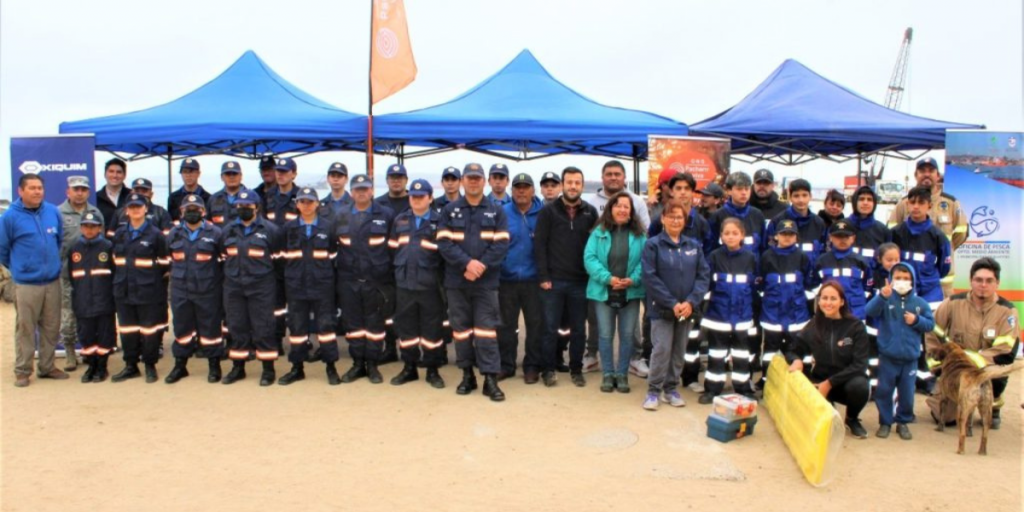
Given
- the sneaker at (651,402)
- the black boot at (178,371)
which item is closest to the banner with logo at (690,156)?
the sneaker at (651,402)

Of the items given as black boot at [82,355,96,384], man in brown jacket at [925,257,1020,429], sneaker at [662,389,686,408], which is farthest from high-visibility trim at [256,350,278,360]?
man in brown jacket at [925,257,1020,429]

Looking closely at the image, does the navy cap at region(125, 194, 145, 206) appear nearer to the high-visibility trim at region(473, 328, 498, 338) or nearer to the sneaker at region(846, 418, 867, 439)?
the high-visibility trim at region(473, 328, 498, 338)

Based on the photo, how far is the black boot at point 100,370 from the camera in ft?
20.2

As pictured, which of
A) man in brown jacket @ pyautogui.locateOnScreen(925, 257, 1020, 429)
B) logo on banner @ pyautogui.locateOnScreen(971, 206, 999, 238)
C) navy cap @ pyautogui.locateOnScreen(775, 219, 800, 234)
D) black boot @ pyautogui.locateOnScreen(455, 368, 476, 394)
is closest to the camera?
man in brown jacket @ pyautogui.locateOnScreen(925, 257, 1020, 429)

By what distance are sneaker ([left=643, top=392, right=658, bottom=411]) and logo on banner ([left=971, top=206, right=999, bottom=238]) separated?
4.70m

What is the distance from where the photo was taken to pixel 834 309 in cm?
472

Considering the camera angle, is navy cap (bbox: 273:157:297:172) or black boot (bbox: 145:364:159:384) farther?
navy cap (bbox: 273:157:297:172)

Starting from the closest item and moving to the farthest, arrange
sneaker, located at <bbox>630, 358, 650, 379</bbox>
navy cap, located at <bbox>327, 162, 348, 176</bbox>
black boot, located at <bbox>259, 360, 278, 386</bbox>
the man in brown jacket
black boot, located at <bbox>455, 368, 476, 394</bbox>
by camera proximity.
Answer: the man in brown jacket, black boot, located at <bbox>455, 368, 476, 394</bbox>, black boot, located at <bbox>259, 360, 278, 386</bbox>, sneaker, located at <bbox>630, 358, 650, 379</bbox>, navy cap, located at <bbox>327, 162, 348, 176</bbox>

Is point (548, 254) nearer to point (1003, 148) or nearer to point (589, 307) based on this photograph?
point (589, 307)

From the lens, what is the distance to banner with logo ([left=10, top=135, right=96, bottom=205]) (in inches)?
269

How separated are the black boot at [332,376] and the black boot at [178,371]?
1337 mm

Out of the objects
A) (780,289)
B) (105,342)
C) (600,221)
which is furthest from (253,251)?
(780,289)

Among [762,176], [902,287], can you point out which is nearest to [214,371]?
[762,176]

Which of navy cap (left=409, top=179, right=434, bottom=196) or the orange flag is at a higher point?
the orange flag
